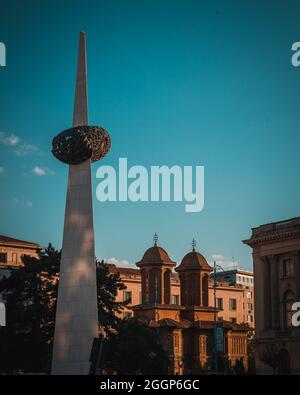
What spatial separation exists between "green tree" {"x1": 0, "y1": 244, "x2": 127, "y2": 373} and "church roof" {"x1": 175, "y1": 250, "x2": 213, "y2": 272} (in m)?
50.9

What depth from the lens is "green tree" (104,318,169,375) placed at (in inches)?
2248

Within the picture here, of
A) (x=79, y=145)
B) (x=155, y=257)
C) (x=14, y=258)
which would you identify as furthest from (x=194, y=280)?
(x=79, y=145)

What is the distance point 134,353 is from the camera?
2420 inches

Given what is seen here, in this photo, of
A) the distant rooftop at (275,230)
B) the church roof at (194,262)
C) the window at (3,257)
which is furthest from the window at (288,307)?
the window at (3,257)

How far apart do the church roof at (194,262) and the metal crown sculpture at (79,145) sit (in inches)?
2663

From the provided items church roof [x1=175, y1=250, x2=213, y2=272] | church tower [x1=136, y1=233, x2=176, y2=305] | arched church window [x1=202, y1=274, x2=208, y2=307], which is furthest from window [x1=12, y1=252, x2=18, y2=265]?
arched church window [x1=202, y1=274, x2=208, y2=307]

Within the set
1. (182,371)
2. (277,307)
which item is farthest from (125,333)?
(182,371)

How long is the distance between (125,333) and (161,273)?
141ft

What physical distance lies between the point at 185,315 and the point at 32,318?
180 ft

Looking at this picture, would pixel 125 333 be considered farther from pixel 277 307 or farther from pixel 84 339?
pixel 277 307

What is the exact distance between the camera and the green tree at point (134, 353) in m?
57.1
